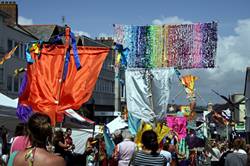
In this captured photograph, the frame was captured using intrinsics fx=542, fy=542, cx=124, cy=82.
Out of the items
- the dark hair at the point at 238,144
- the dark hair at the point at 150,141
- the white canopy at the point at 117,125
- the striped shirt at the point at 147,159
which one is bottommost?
the white canopy at the point at 117,125

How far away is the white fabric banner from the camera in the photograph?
15.8 meters

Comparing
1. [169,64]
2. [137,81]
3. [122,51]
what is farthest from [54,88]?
[169,64]

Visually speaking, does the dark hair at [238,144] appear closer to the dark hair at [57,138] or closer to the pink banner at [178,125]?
the dark hair at [57,138]

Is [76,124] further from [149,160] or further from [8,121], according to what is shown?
[149,160]

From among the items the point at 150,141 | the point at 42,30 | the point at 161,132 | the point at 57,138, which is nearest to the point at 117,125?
the point at 161,132

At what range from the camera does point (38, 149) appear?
4.29 meters

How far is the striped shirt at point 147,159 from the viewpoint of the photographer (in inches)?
259

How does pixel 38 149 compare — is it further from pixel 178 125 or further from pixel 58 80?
pixel 178 125

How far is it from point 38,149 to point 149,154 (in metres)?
2.55

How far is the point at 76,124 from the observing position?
2138cm

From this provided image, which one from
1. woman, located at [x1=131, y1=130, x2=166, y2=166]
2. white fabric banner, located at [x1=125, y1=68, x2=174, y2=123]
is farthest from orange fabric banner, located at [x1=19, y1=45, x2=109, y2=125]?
woman, located at [x1=131, y1=130, x2=166, y2=166]

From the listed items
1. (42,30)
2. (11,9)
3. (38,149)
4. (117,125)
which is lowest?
(117,125)

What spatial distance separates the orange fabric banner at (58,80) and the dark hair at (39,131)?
677 cm

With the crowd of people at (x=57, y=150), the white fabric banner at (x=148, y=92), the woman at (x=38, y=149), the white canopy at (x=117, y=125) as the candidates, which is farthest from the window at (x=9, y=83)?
the woman at (x=38, y=149)
